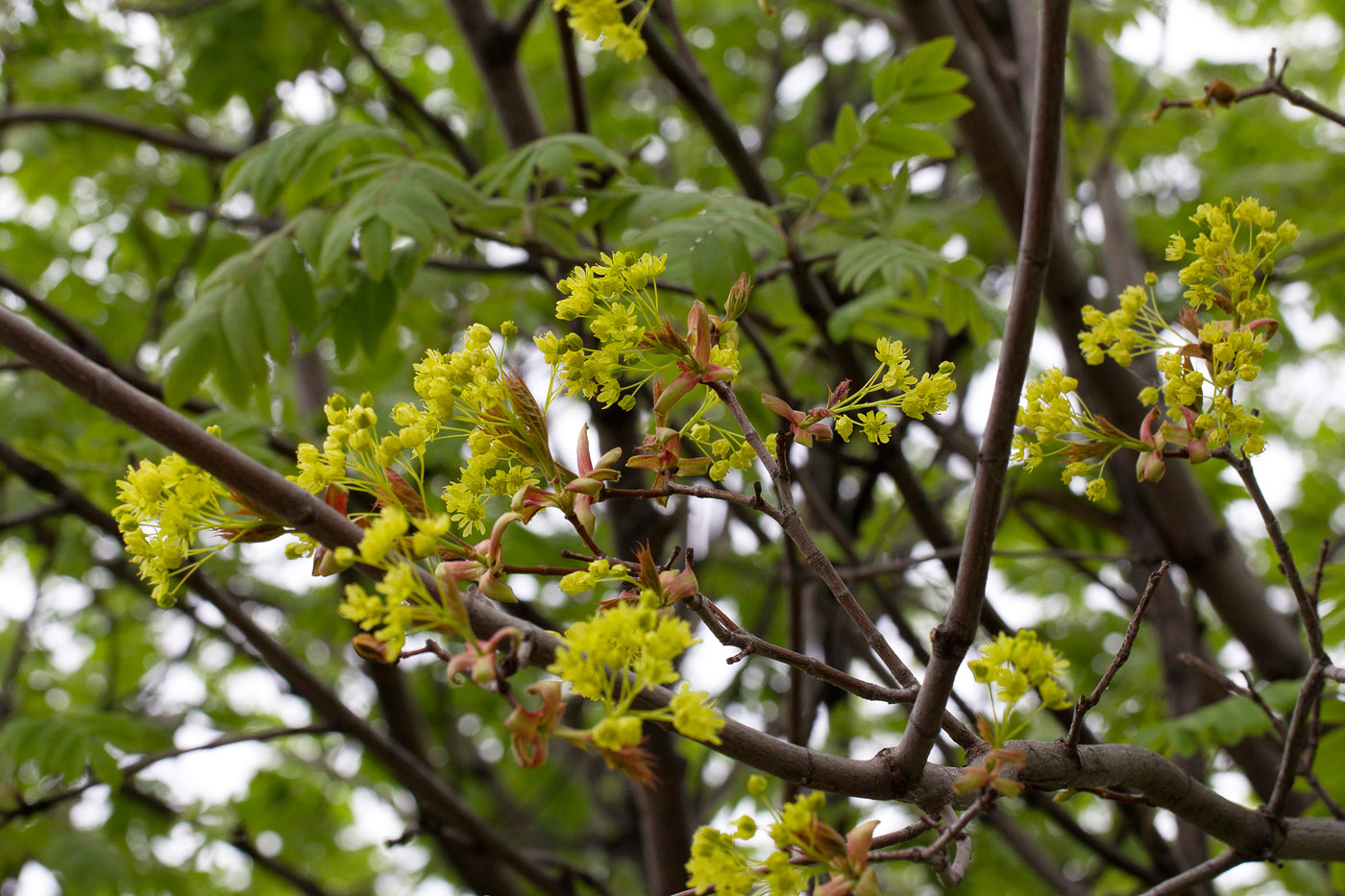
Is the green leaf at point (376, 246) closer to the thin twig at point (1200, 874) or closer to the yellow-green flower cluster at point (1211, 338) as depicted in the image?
the yellow-green flower cluster at point (1211, 338)

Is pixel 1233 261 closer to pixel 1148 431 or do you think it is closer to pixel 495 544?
pixel 1148 431

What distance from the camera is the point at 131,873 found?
379 cm

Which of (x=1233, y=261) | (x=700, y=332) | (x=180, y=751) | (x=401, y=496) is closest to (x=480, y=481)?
(x=401, y=496)

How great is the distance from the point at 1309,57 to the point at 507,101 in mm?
6358

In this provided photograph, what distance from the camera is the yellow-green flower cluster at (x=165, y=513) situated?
3.83 ft

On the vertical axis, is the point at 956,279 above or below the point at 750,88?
→ below

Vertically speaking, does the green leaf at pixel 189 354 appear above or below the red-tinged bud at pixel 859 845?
above

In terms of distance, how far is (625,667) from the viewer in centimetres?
96

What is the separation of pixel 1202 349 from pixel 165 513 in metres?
1.29

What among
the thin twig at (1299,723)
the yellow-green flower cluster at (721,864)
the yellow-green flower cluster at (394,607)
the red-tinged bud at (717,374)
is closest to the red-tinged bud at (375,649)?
the yellow-green flower cluster at (394,607)

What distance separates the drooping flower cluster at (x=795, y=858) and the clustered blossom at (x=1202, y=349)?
0.57m

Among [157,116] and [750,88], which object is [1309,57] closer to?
[750,88]

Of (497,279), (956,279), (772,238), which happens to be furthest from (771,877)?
(497,279)

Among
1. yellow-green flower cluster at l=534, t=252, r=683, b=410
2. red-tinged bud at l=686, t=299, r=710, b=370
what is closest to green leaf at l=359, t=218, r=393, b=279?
yellow-green flower cluster at l=534, t=252, r=683, b=410
